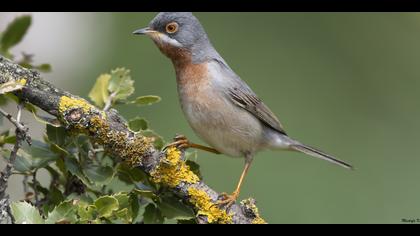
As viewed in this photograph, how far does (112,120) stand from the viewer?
3201mm

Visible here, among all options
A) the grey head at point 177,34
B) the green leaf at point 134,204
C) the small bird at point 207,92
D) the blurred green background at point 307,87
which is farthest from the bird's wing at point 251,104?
the green leaf at point 134,204

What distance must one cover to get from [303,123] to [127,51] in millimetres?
2611

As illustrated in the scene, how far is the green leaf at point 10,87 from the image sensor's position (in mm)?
2875

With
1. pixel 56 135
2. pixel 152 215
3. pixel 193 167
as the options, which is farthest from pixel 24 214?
pixel 193 167

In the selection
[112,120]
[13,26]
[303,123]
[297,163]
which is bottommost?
[112,120]

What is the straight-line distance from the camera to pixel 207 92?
177 inches

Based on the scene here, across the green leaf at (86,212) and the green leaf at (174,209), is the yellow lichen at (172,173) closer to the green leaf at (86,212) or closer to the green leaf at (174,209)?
the green leaf at (174,209)

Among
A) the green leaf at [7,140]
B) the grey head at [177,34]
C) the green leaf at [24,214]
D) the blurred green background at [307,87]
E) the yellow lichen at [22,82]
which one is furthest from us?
the blurred green background at [307,87]

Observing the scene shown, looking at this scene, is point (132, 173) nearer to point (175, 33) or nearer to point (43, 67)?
point (43, 67)

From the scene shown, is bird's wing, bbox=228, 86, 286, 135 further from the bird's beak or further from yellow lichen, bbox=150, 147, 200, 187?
yellow lichen, bbox=150, 147, 200, 187

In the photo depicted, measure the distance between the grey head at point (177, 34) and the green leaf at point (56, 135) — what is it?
4.77 ft

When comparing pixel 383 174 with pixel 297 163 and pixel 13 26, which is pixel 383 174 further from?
pixel 13 26
